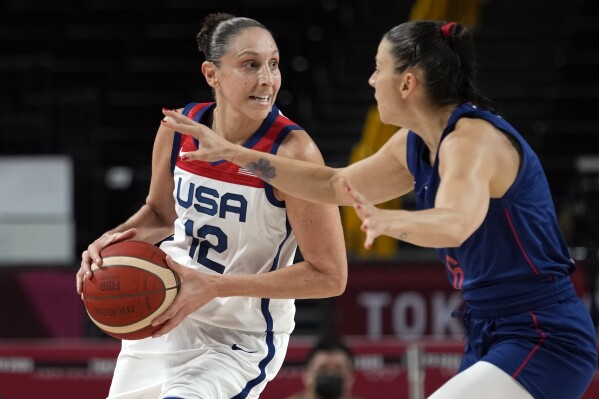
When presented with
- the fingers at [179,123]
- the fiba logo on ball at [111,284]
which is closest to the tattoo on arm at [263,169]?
the fingers at [179,123]

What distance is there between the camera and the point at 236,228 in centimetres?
391

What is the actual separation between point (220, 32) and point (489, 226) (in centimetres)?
134

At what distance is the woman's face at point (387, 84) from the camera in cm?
334

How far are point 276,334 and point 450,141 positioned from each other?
125 cm

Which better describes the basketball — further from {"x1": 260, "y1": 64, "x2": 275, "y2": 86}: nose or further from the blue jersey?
the blue jersey

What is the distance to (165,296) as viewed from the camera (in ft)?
11.9

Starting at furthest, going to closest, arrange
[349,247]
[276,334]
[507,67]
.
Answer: [507,67]
[349,247]
[276,334]

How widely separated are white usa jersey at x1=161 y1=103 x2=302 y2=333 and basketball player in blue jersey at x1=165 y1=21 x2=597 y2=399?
65cm

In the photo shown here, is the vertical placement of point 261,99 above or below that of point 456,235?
above

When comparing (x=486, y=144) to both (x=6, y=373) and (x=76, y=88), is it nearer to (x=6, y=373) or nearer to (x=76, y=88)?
(x=6, y=373)

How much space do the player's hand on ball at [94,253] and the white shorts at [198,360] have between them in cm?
35

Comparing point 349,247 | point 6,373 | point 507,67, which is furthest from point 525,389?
point 507,67

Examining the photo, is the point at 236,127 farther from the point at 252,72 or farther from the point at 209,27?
the point at 209,27

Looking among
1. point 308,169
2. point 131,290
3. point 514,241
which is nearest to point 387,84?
point 308,169
